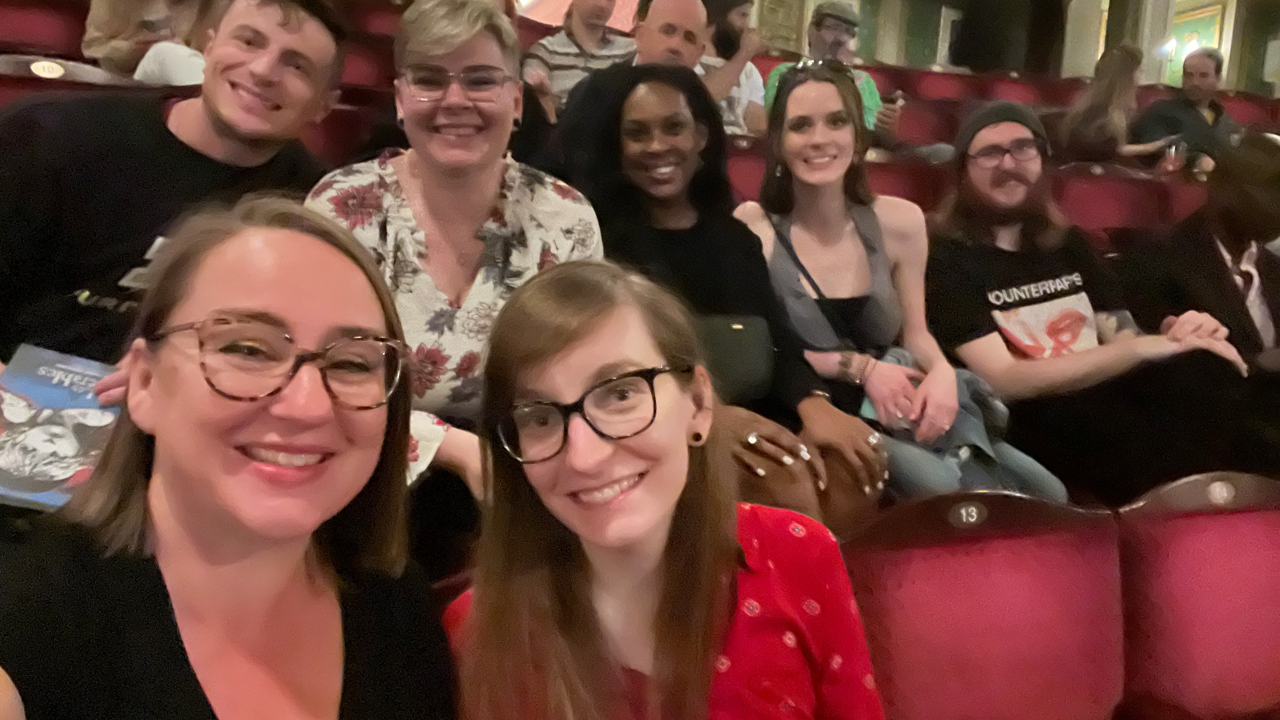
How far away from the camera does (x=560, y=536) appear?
732 mm

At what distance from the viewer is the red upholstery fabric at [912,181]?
175 cm

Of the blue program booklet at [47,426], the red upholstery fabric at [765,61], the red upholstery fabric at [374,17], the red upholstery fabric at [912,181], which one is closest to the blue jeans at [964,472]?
the red upholstery fabric at [912,181]

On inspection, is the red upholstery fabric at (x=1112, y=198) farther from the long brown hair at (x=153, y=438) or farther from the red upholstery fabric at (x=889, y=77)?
the long brown hair at (x=153, y=438)

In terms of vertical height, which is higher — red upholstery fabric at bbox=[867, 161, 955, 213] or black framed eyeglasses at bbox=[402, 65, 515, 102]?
black framed eyeglasses at bbox=[402, 65, 515, 102]

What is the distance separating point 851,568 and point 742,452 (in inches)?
7.2

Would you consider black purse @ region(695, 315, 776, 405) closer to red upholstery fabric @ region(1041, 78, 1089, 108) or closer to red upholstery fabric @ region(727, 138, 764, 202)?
red upholstery fabric @ region(727, 138, 764, 202)

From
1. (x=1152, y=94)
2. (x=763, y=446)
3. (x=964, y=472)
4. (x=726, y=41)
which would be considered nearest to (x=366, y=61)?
(x=726, y=41)

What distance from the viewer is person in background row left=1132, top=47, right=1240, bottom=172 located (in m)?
2.38

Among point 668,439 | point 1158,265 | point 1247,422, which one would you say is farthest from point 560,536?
point 1158,265

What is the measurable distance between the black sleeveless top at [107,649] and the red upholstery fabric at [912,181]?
1458mm

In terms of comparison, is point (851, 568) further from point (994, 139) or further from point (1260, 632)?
point (994, 139)

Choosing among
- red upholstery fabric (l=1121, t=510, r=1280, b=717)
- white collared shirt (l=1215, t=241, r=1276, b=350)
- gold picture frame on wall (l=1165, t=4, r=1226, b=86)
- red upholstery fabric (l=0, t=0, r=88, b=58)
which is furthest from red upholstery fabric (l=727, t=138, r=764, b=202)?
gold picture frame on wall (l=1165, t=4, r=1226, b=86)

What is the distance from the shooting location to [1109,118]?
8.10 feet

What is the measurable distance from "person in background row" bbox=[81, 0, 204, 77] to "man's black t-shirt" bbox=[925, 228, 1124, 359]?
1.52m
